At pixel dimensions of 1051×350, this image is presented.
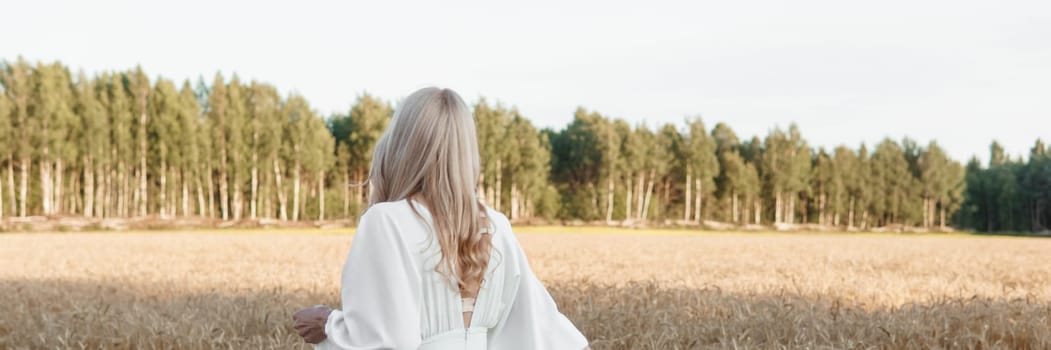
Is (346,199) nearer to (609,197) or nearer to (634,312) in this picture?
(609,197)

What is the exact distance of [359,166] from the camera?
71.9 meters

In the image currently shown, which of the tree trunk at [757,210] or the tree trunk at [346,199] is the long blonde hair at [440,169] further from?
the tree trunk at [757,210]

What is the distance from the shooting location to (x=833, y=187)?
8981 centimetres

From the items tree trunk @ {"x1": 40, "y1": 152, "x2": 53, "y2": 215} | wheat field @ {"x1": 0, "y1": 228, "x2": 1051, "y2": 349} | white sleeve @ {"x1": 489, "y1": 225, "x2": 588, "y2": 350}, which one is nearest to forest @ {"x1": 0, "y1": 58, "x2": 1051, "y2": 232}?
tree trunk @ {"x1": 40, "y1": 152, "x2": 53, "y2": 215}

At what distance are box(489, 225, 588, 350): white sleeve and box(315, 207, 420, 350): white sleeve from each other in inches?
18.9

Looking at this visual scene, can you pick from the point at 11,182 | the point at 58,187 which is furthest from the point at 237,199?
the point at 11,182

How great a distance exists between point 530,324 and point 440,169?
2.33 feet

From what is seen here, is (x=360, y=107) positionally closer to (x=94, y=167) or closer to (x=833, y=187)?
(x=94, y=167)

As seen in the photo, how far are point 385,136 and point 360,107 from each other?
69058 mm

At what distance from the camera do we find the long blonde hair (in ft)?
8.40

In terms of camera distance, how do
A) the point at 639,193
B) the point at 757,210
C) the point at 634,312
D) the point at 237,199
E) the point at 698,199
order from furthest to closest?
the point at 757,210 < the point at 639,193 < the point at 698,199 < the point at 237,199 < the point at 634,312

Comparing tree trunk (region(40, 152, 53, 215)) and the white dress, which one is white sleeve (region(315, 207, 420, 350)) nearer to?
the white dress

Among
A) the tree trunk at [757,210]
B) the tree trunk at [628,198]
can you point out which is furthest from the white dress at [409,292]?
the tree trunk at [757,210]

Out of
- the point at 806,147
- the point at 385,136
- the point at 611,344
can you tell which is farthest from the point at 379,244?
the point at 806,147
